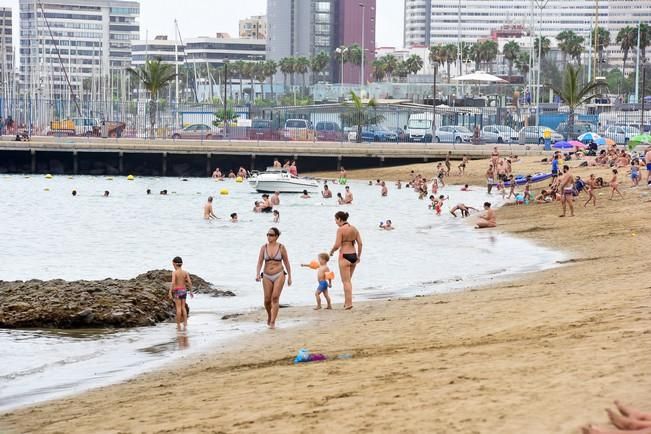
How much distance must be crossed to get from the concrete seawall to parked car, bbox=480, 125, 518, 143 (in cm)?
453

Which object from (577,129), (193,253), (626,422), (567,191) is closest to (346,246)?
(626,422)

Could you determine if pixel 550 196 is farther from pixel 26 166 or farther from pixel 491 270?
pixel 26 166

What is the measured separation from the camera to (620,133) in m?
76.5

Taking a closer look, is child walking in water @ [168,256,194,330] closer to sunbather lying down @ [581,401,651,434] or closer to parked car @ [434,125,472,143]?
sunbather lying down @ [581,401,651,434]

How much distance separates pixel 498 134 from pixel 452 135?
314cm

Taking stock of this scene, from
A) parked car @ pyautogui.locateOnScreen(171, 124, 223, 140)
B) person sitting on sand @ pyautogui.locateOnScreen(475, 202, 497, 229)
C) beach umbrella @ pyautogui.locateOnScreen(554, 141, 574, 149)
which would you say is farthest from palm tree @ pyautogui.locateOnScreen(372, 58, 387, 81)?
person sitting on sand @ pyautogui.locateOnScreen(475, 202, 497, 229)

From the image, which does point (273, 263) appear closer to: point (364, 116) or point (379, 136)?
point (379, 136)

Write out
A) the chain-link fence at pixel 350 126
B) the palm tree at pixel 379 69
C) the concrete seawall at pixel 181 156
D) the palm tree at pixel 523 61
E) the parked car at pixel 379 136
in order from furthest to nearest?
the palm tree at pixel 379 69
the palm tree at pixel 523 61
the parked car at pixel 379 136
the chain-link fence at pixel 350 126
the concrete seawall at pixel 181 156

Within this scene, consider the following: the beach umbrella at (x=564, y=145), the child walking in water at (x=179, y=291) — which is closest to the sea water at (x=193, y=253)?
the child walking in water at (x=179, y=291)

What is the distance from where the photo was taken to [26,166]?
70.2 meters

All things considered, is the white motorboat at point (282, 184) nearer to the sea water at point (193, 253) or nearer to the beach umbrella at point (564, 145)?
the sea water at point (193, 253)

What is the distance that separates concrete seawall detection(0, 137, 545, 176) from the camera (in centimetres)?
6794

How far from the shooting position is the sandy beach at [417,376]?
921 cm

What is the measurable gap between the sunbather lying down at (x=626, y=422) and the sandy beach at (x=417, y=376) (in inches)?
13.1
